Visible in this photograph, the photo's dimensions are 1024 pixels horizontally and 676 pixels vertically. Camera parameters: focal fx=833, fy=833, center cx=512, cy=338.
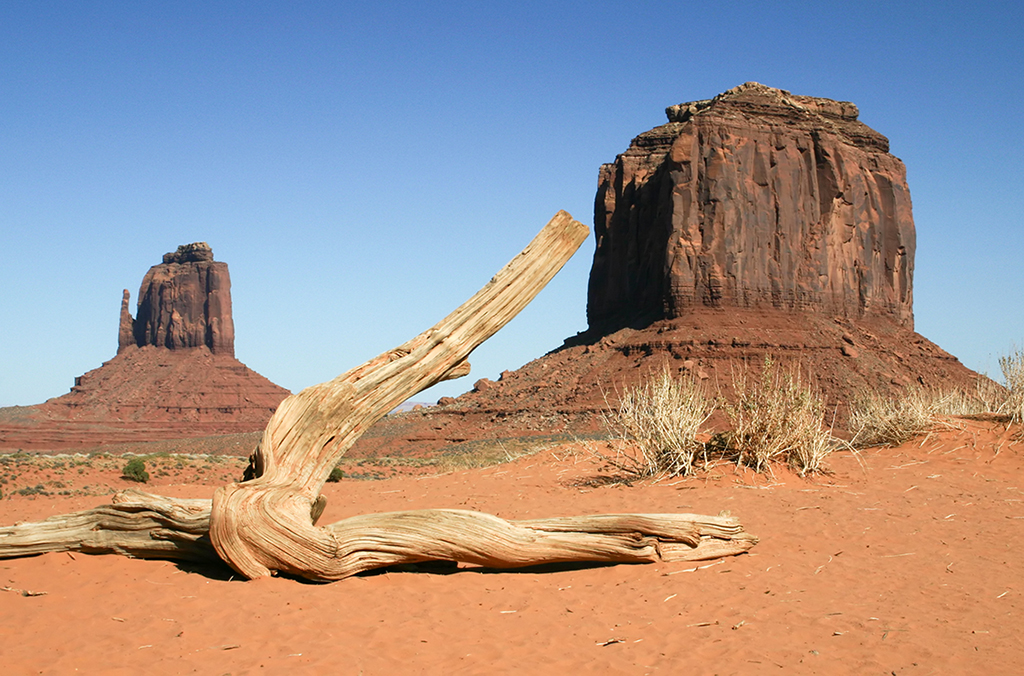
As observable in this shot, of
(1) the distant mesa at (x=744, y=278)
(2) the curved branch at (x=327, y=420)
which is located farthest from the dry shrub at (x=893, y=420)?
(1) the distant mesa at (x=744, y=278)

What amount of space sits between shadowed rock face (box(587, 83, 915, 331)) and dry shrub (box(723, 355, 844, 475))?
40426 mm

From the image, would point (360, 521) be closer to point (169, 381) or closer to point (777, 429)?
point (777, 429)

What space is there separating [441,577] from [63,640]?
2.66 metres

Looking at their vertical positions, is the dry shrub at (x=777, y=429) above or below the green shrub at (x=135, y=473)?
above

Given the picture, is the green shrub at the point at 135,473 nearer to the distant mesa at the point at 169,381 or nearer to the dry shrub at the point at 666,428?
the dry shrub at the point at 666,428

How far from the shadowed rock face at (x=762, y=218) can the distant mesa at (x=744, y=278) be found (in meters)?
0.10

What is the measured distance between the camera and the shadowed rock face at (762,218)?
52875 millimetres

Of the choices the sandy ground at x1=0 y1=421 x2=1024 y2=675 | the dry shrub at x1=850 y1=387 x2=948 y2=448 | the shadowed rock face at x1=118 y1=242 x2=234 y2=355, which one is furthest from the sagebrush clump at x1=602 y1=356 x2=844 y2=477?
the shadowed rock face at x1=118 y1=242 x2=234 y2=355

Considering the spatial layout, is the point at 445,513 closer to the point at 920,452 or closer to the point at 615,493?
the point at 615,493

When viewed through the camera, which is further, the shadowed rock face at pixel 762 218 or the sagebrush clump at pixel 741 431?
the shadowed rock face at pixel 762 218

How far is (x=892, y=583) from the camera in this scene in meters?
6.26

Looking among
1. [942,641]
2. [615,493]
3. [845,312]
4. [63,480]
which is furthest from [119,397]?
[942,641]

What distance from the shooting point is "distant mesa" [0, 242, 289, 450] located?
8062cm

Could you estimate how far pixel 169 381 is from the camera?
9281 centimetres
